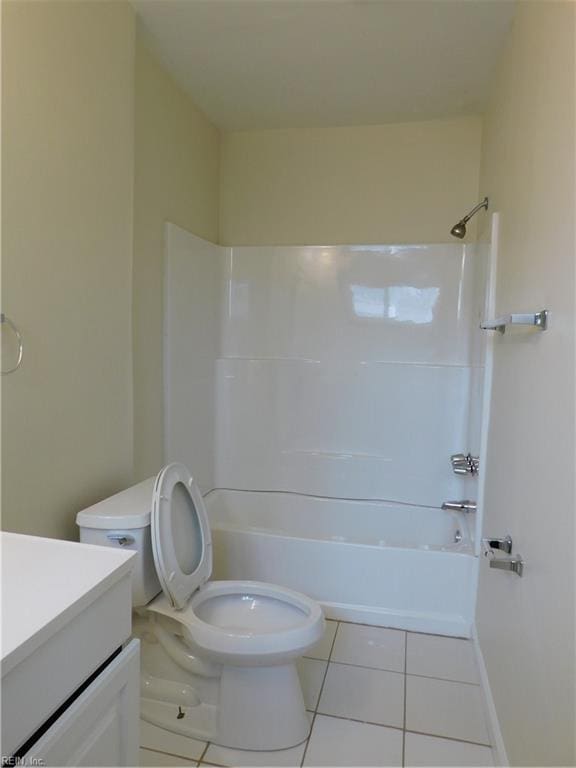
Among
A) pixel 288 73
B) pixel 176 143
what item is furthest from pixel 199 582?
pixel 288 73

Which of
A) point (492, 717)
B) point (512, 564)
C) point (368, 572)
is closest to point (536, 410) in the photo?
point (512, 564)

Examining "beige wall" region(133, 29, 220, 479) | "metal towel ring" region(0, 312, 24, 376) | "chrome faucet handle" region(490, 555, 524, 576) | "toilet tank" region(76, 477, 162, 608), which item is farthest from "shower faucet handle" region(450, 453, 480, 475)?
"metal towel ring" region(0, 312, 24, 376)

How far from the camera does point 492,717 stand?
5.79ft

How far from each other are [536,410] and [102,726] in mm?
1251

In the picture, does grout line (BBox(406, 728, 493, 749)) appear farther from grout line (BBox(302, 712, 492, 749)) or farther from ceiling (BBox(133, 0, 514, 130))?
ceiling (BBox(133, 0, 514, 130))

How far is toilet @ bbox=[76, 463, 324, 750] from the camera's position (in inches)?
64.9

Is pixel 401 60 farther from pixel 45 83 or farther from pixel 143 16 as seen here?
pixel 45 83

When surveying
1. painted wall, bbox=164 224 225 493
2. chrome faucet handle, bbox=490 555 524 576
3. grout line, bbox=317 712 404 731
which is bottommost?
grout line, bbox=317 712 404 731

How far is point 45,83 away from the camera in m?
1.51

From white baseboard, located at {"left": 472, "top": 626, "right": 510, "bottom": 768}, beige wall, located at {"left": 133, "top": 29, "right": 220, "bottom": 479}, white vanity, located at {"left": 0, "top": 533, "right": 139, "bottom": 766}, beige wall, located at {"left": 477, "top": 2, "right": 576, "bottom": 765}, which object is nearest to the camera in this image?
white vanity, located at {"left": 0, "top": 533, "right": 139, "bottom": 766}

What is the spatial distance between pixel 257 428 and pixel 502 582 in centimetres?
166

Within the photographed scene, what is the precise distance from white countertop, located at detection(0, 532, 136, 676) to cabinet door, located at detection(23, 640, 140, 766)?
0.16 m

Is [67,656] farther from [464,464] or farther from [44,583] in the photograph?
[464,464]

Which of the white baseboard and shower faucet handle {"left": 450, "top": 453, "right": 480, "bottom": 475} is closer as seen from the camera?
the white baseboard
